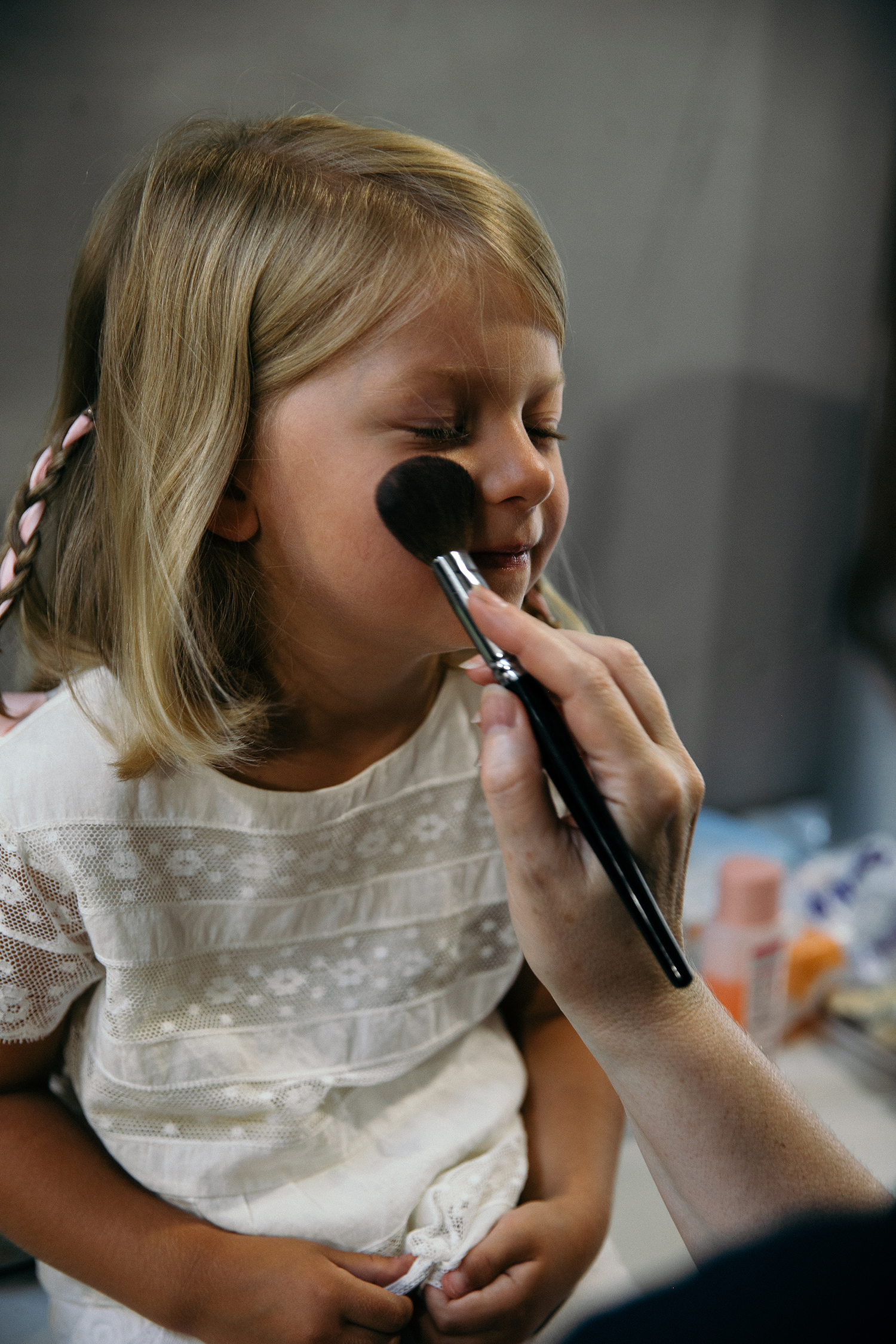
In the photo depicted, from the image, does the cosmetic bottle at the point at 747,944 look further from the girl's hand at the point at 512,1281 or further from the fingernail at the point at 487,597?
the fingernail at the point at 487,597

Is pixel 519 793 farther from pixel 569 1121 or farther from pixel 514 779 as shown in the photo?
pixel 569 1121

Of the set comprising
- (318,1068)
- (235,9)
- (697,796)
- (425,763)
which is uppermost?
(235,9)

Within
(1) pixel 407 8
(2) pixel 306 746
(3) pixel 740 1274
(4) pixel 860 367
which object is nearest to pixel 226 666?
(2) pixel 306 746

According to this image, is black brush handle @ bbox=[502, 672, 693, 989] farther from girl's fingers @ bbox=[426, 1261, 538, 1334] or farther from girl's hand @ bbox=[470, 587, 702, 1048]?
girl's fingers @ bbox=[426, 1261, 538, 1334]

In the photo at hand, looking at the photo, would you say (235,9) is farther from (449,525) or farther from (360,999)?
(360,999)

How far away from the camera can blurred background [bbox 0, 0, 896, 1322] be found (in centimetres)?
61

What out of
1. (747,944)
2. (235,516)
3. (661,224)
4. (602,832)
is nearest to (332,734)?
(235,516)

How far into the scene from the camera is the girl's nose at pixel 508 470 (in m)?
0.43

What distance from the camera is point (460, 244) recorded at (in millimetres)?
443

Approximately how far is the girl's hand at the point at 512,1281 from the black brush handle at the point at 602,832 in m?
0.24

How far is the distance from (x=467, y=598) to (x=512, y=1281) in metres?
0.35

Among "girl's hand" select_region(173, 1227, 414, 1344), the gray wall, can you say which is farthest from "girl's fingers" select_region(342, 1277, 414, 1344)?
the gray wall

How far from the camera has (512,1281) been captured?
49cm

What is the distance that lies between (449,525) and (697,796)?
0.49ft
